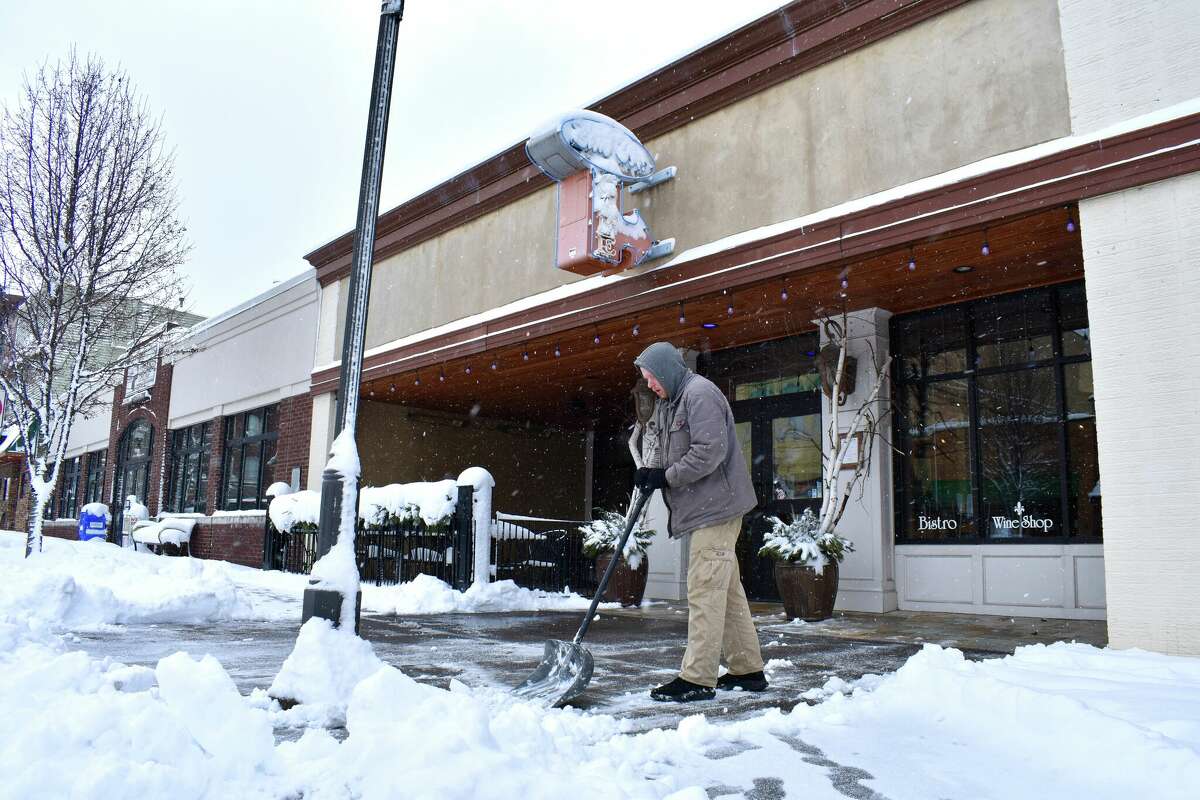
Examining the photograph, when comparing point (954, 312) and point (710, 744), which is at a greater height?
point (954, 312)

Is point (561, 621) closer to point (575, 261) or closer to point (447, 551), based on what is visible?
point (447, 551)

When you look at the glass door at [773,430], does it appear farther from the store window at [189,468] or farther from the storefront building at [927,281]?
the store window at [189,468]

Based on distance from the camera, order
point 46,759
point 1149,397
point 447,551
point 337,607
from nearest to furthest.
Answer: point 46,759
point 337,607
point 1149,397
point 447,551

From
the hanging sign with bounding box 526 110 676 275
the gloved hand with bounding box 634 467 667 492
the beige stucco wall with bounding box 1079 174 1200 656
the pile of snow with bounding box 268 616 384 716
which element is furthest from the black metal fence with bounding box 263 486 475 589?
the beige stucco wall with bounding box 1079 174 1200 656

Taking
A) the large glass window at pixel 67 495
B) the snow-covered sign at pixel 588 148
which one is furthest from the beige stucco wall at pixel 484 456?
the large glass window at pixel 67 495

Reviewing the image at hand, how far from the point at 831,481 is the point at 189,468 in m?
16.1

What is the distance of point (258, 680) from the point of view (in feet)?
15.8

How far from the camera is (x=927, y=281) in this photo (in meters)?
8.53

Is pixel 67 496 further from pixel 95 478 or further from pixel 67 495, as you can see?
pixel 95 478

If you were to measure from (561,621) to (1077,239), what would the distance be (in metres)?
5.84

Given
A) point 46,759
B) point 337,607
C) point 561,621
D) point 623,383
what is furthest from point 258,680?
point 623,383

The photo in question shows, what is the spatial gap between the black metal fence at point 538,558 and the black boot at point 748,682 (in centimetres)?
706

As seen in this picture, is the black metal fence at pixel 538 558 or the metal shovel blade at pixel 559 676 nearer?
the metal shovel blade at pixel 559 676

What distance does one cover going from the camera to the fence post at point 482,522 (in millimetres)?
10922
